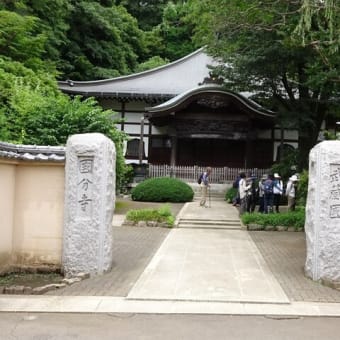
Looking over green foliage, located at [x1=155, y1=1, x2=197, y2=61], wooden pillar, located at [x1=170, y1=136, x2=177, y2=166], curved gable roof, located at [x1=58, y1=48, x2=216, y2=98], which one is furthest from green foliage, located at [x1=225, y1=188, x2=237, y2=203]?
green foliage, located at [x1=155, y1=1, x2=197, y2=61]

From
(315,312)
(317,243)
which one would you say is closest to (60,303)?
(315,312)

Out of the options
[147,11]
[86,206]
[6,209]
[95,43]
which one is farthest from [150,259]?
[147,11]

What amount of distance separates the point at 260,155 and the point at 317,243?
70.8ft

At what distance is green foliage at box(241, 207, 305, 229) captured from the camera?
15684 millimetres

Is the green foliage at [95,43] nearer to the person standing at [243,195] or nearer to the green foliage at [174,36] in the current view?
the green foliage at [174,36]

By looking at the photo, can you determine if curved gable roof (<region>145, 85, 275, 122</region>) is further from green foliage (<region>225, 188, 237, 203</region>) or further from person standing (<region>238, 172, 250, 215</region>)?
person standing (<region>238, 172, 250, 215</region>)

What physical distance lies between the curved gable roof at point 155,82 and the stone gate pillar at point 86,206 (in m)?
20.7

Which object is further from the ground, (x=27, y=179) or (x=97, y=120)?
(x=97, y=120)

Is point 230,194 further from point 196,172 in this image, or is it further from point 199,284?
point 199,284

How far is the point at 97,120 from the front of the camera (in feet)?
57.3

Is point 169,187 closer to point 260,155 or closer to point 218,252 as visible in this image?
point 260,155

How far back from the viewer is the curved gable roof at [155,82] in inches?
1176

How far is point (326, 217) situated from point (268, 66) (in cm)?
1390

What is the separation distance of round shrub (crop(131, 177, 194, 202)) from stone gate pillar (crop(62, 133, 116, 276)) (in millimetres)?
13603
